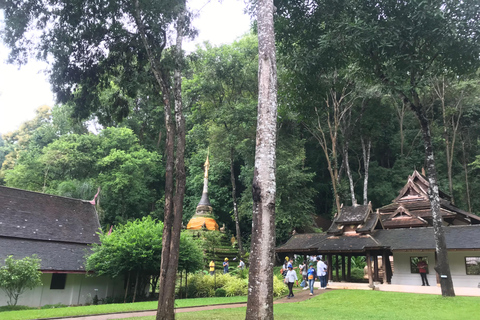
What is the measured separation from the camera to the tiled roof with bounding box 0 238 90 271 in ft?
55.9

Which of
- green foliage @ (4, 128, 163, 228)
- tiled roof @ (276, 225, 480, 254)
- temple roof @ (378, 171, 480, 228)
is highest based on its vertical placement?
green foliage @ (4, 128, 163, 228)

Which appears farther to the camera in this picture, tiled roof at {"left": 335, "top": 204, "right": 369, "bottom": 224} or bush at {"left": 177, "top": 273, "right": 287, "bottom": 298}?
tiled roof at {"left": 335, "top": 204, "right": 369, "bottom": 224}

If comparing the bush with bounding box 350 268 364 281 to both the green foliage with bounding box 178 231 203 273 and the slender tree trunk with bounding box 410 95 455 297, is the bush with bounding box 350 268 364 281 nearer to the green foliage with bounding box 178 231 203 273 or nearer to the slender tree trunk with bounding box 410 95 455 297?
the slender tree trunk with bounding box 410 95 455 297

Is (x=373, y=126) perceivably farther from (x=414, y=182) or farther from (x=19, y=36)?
(x=19, y=36)

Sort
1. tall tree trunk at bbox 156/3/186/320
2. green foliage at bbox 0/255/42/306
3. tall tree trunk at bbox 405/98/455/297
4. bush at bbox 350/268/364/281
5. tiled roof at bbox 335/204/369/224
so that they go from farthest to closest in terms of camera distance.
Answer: bush at bbox 350/268/364/281 → tiled roof at bbox 335/204/369/224 → green foliage at bbox 0/255/42/306 → tall tree trunk at bbox 405/98/455/297 → tall tree trunk at bbox 156/3/186/320

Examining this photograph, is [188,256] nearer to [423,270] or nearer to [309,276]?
[309,276]

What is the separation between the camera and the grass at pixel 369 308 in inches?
420

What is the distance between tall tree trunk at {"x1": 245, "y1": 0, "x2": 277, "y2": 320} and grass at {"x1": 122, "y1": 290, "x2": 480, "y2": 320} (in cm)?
487

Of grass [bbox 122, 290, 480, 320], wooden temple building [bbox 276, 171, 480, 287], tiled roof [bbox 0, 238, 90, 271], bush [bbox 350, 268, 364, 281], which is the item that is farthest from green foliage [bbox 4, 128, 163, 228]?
grass [bbox 122, 290, 480, 320]

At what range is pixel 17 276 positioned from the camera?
1451cm

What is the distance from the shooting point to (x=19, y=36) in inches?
459

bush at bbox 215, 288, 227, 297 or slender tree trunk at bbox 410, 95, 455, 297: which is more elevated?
slender tree trunk at bbox 410, 95, 455, 297

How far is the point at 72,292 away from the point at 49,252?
2339mm

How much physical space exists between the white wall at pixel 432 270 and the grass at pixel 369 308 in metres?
4.34
